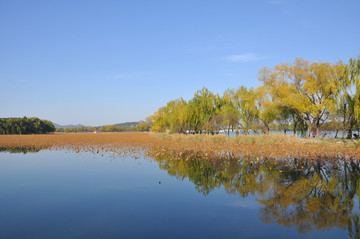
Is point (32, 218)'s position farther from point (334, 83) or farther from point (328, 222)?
point (334, 83)

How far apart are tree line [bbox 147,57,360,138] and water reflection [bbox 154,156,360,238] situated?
13989 millimetres

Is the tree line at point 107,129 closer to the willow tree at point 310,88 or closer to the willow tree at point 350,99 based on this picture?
the willow tree at point 310,88

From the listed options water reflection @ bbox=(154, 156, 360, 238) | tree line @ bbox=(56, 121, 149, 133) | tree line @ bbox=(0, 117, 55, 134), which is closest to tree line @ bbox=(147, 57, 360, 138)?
water reflection @ bbox=(154, 156, 360, 238)

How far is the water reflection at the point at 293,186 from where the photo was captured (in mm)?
6305

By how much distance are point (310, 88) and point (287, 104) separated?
3.97m

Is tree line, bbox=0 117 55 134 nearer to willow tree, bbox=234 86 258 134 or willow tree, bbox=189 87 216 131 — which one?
willow tree, bbox=189 87 216 131

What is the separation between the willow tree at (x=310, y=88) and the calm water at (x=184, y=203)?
23025 mm

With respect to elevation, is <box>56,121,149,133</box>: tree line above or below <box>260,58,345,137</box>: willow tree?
below

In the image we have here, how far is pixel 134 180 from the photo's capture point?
11109 millimetres

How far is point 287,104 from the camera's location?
3644 centimetres

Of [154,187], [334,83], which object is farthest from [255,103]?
[154,187]

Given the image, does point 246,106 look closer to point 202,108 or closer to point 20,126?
point 202,108

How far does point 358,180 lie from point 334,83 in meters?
26.3

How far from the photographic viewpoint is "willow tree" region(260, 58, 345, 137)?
32391mm
